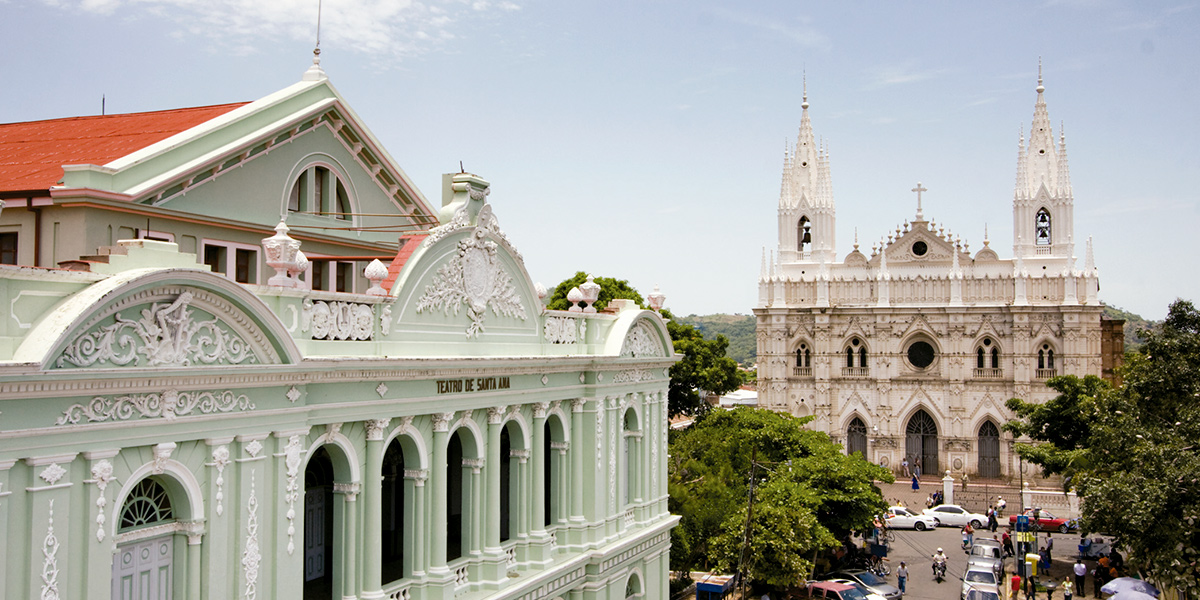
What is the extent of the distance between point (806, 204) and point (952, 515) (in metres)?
23.2

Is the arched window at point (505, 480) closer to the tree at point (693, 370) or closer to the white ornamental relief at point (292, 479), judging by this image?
the white ornamental relief at point (292, 479)

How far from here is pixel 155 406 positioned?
10.9 m

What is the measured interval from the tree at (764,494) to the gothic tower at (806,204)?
70.1 feet

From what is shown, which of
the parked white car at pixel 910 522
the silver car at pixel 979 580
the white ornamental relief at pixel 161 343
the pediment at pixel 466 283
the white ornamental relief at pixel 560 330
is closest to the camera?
the white ornamental relief at pixel 161 343

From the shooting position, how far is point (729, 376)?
54.3 meters

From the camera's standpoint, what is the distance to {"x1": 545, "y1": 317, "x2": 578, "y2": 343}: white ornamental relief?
19406 millimetres

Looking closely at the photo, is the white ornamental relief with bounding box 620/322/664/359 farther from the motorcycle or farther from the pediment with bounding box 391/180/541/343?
the motorcycle

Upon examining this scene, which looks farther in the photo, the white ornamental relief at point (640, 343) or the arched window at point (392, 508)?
the white ornamental relief at point (640, 343)

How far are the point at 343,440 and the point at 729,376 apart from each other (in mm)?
41805

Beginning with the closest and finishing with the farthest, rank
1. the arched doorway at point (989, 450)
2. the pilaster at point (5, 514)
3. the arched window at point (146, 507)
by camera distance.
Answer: the pilaster at point (5, 514) < the arched window at point (146, 507) < the arched doorway at point (989, 450)

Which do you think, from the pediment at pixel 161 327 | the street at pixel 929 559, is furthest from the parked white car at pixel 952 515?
the pediment at pixel 161 327

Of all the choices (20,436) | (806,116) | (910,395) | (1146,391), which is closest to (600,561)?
(20,436)

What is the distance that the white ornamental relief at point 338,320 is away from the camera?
43.4 ft

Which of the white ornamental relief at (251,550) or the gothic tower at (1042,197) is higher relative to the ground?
the gothic tower at (1042,197)
